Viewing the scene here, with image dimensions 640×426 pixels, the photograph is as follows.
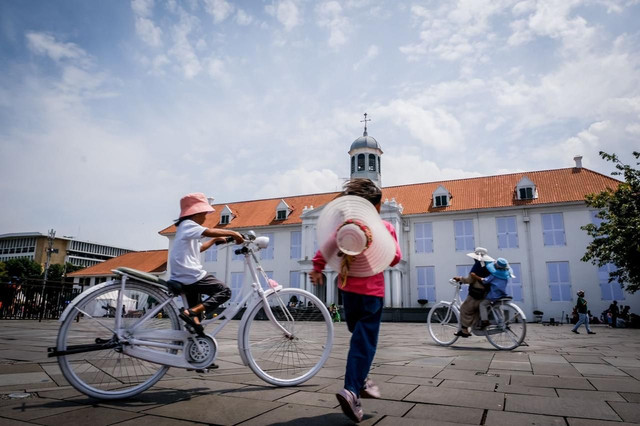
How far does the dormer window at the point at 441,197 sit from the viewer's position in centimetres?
3312

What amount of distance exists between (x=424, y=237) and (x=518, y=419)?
30.6 meters

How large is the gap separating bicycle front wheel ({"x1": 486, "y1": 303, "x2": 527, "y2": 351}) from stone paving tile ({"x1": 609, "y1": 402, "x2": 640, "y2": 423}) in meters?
4.08

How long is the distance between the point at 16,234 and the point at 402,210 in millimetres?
101715

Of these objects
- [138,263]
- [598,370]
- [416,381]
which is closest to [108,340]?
[416,381]

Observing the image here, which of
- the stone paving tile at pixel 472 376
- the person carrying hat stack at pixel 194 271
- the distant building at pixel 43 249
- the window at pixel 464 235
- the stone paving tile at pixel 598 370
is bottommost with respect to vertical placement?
the stone paving tile at pixel 598 370

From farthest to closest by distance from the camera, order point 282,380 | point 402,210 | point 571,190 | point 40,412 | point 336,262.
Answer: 1. point 402,210
2. point 571,190
3. point 282,380
4. point 336,262
5. point 40,412

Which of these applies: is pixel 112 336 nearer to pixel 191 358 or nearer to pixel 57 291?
pixel 191 358

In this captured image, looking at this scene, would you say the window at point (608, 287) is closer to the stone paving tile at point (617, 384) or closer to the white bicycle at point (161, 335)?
the stone paving tile at point (617, 384)

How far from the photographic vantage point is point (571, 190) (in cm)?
2995

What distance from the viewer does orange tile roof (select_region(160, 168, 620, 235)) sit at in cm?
3009

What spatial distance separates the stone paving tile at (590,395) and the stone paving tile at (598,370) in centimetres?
122

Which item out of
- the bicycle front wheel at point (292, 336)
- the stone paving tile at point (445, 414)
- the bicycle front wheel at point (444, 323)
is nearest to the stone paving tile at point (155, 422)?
the bicycle front wheel at point (292, 336)

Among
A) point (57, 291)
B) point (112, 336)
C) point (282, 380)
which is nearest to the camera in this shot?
point (112, 336)

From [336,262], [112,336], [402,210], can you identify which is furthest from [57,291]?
[402,210]
